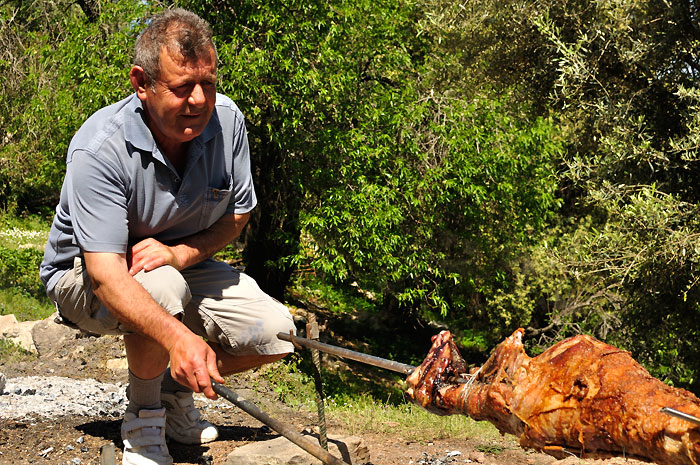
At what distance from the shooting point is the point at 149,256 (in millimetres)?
3656

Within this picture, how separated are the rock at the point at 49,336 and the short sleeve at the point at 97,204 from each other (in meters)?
5.39

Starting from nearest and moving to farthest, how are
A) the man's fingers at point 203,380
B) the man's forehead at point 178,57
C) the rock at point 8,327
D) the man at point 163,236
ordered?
the man's fingers at point 203,380, the man at point 163,236, the man's forehead at point 178,57, the rock at point 8,327

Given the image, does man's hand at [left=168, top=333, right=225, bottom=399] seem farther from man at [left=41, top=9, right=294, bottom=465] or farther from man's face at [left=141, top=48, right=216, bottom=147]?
man's face at [left=141, top=48, right=216, bottom=147]

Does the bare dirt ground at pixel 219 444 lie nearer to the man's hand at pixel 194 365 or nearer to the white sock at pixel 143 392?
the white sock at pixel 143 392

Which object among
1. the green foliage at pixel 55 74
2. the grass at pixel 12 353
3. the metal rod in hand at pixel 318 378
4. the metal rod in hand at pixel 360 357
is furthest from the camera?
the green foliage at pixel 55 74

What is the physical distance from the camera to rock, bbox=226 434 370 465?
13.0 feet

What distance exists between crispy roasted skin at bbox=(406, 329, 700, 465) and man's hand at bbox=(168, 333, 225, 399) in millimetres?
839

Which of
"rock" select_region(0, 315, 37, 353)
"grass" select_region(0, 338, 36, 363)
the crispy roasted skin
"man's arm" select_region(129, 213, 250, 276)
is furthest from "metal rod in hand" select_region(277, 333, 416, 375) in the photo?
"rock" select_region(0, 315, 37, 353)

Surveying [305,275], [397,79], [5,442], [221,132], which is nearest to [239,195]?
[221,132]

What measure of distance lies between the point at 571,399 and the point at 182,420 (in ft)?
8.19

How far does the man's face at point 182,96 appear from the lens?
11.3 feet

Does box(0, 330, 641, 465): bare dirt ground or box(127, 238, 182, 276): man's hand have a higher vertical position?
box(127, 238, 182, 276): man's hand

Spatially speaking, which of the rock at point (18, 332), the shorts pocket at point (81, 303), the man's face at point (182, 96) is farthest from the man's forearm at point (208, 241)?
the rock at point (18, 332)

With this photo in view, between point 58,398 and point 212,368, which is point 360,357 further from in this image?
point 58,398
